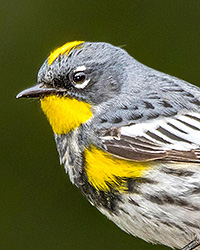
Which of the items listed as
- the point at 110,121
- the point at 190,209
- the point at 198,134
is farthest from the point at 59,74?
the point at 190,209

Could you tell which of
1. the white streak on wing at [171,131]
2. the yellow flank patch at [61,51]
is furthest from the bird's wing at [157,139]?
the yellow flank patch at [61,51]

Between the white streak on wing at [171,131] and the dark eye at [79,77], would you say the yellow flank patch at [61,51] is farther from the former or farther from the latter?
the white streak on wing at [171,131]

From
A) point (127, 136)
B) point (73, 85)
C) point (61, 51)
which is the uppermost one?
point (61, 51)

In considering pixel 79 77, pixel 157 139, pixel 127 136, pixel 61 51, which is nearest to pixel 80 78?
pixel 79 77

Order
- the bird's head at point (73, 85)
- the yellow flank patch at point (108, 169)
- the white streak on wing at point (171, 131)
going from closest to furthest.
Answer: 1. the yellow flank patch at point (108, 169)
2. the white streak on wing at point (171, 131)
3. the bird's head at point (73, 85)

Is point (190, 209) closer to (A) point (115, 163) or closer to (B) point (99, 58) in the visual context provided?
(A) point (115, 163)

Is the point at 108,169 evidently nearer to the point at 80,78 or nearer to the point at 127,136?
the point at 127,136

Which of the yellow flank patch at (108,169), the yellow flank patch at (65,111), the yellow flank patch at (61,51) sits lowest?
the yellow flank patch at (108,169)
